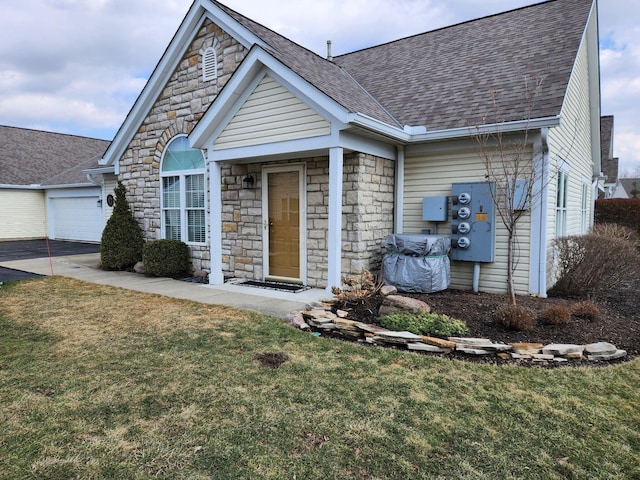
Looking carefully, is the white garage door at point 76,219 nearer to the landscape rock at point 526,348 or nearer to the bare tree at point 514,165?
the bare tree at point 514,165

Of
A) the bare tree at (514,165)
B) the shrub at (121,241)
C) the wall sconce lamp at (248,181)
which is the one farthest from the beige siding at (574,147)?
the shrub at (121,241)

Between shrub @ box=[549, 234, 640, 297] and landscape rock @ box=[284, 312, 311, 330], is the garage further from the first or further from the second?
shrub @ box=[549, 234, 640, 297]

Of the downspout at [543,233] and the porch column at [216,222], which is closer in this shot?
the downspout at [543,233]

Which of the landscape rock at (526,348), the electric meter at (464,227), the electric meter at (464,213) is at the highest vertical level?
the electric meter at (464,213)

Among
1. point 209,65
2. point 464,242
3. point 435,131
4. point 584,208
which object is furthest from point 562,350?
point 584,208

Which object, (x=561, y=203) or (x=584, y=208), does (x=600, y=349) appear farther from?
(x=584, y=208)

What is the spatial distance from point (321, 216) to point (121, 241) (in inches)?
211

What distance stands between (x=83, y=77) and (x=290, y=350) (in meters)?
20.0

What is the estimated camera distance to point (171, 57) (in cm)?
923

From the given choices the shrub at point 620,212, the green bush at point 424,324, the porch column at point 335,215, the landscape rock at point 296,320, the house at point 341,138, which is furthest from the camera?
the shrub at point 620,212

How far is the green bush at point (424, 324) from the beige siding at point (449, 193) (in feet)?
7.85

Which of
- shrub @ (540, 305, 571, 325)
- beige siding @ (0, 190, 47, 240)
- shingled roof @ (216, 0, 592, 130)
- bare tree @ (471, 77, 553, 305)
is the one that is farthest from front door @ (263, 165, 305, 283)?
beige siding @ (0, 190, 47, 240)

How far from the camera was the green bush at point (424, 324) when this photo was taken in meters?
4.65

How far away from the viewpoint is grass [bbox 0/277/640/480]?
2416 mm
